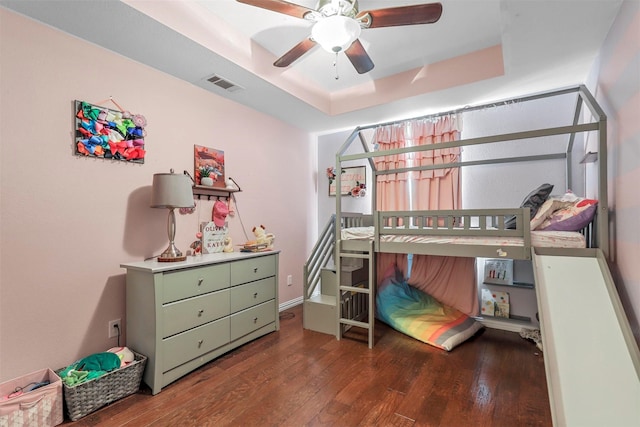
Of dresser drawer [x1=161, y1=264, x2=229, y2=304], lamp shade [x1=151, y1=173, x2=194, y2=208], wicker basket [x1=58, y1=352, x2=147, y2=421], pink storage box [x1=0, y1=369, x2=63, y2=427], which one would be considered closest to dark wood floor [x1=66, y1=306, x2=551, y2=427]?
wicker basket [x1=58, y1=352, x2=147, y2=421]

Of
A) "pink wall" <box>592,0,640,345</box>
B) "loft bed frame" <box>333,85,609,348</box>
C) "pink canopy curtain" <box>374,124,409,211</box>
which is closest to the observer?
"pink wall" <box>592,0,640,345</box>

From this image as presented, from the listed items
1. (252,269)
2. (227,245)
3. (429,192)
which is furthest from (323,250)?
(429,192)

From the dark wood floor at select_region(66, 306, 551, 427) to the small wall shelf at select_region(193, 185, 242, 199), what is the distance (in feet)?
4.61

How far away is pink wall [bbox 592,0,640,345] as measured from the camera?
1.40 m

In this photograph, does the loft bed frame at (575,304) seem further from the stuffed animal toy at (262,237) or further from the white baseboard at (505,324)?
the white baseboard at (505,324)

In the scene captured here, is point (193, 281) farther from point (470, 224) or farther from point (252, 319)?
point (470, 224)

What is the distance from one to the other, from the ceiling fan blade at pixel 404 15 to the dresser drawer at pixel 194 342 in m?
2.32

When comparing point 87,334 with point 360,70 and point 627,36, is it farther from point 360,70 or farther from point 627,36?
point 627,36

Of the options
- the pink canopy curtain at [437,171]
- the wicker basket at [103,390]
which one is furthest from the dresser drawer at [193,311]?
the pink canopy curtain at [437,171]

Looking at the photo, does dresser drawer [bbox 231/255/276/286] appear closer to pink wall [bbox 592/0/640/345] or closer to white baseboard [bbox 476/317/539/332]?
white baseboard [bbox 476/317/539/332]

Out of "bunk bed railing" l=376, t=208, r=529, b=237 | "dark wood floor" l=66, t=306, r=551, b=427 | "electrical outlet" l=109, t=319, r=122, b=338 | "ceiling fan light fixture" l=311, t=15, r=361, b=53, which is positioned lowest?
"dark wood floor" l=66, t=306, r=551, b=427

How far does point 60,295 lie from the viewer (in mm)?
1829

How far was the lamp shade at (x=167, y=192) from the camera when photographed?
2.08 meters

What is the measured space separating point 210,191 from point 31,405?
1.79 meters
